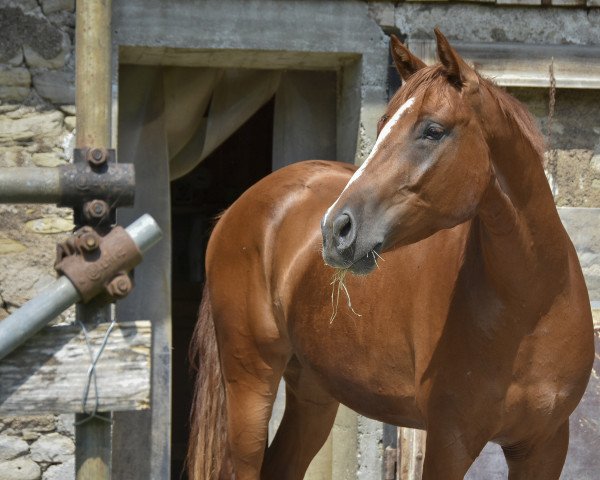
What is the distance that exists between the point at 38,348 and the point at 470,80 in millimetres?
1245

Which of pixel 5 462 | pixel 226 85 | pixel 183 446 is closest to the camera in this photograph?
pixel 5 462

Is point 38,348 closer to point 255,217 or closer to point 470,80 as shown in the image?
point 470,80

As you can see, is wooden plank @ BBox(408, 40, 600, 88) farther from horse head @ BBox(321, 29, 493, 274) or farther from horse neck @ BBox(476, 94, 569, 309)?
horse head @ BBox(321, 29, 493, 274)

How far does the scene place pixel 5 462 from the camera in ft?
16.8

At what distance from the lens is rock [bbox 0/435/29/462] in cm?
513

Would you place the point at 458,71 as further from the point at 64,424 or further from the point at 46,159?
the point at 64,424

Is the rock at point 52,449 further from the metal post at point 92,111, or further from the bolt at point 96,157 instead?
the bolt at point 96,157

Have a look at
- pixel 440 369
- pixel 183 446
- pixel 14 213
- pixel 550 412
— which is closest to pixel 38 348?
pixel 440 369

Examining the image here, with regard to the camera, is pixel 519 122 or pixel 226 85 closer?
pixel 519 122

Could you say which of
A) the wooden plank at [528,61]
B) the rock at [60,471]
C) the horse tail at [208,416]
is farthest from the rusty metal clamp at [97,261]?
the wooden plank at [528,61]

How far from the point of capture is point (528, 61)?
17.6 ft

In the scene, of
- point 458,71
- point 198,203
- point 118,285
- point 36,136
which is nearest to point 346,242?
point 458,71

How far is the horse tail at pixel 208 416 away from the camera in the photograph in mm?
4391

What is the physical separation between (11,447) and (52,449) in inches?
6.5
